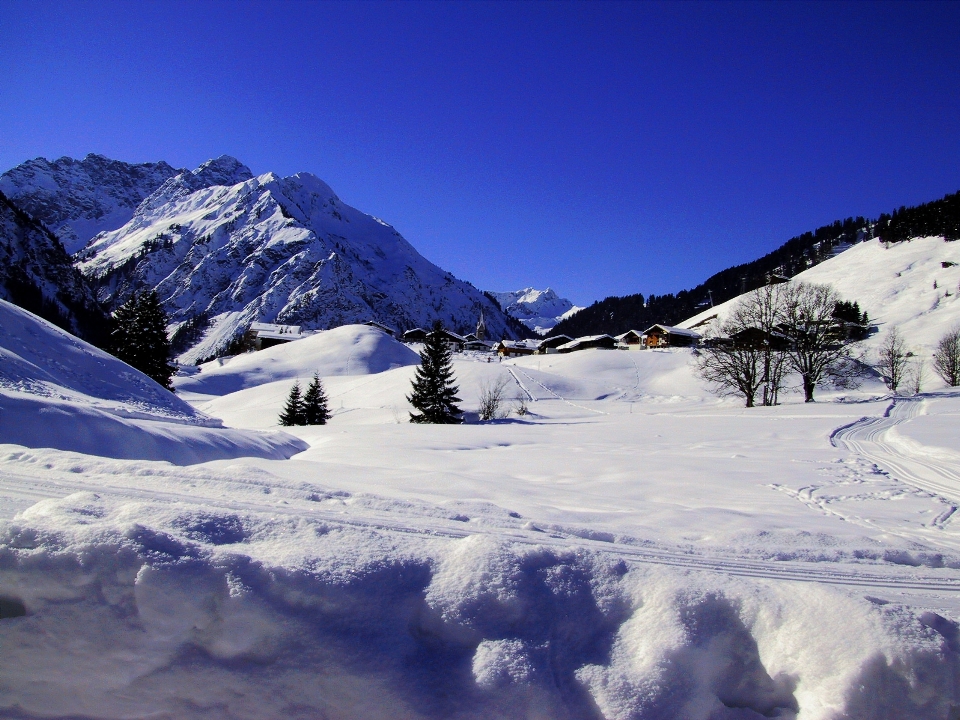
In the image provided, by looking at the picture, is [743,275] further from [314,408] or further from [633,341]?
[314,408]

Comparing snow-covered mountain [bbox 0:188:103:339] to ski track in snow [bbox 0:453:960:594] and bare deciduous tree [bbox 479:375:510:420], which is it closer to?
bare deciduous tree [bbox 479:375:510:420]

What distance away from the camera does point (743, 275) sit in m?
167

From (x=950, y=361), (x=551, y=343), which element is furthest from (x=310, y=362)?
(x=950, y=361)

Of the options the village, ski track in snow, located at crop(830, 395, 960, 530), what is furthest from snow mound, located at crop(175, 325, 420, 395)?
ski track in snow, located at crop(830, 395, 960, 530)

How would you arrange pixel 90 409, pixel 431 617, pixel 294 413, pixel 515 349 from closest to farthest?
pixel 431 617 < pixel 90 409 < pixel 294 413 < pixel 515 349

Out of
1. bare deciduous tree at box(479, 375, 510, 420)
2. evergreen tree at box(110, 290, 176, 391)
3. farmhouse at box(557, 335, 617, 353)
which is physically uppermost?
farmhouse at box(557, 335, 617, 353)

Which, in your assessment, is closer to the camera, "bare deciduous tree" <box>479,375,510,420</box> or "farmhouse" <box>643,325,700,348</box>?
"bare deciduous tree" <box>479,375,510,420</box>

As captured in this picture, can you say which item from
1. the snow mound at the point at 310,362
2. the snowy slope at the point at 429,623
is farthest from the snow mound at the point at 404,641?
the snow mound at the point at 310,362

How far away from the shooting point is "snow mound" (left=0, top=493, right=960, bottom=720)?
9.87ft

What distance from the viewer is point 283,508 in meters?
5.22

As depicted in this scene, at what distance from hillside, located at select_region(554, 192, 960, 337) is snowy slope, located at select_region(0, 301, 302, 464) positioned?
140 metres

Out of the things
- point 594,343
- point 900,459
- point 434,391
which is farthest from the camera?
point 594,343

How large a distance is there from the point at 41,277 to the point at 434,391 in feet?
434

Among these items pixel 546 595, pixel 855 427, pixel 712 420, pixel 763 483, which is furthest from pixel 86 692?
pixel 712 420
